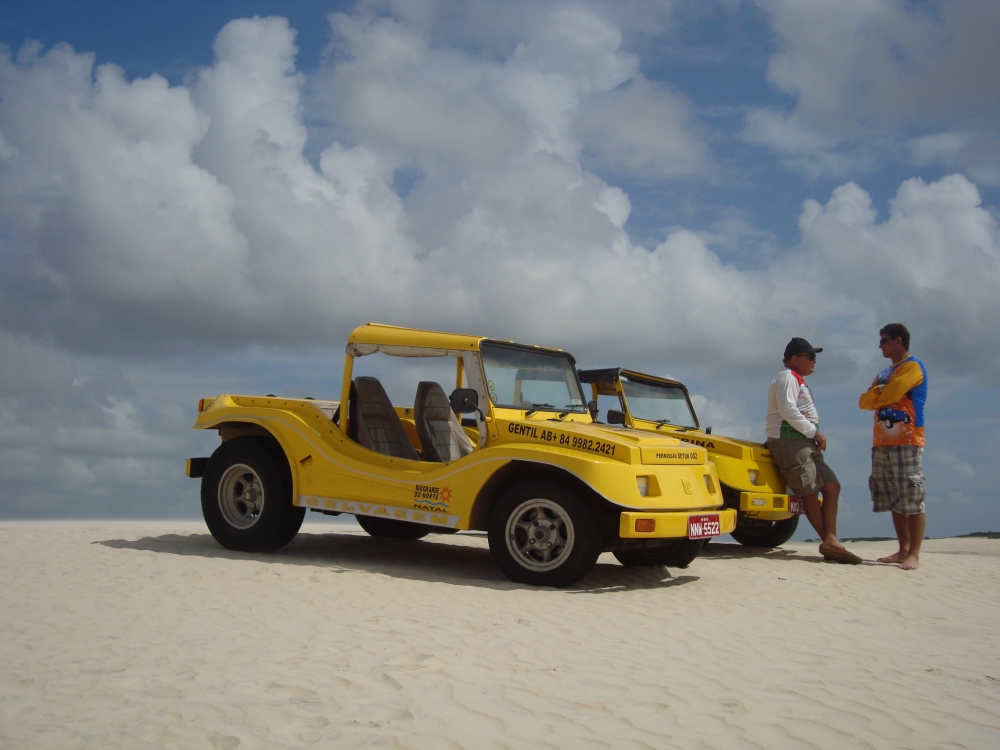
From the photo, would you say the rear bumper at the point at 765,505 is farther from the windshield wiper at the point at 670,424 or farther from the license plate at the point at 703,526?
the license plate at the point at 703,526

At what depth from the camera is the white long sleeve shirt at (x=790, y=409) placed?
966cm

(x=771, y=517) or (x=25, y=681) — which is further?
(x=771, y=517)

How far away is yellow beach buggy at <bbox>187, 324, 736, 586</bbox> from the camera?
23.9 ft

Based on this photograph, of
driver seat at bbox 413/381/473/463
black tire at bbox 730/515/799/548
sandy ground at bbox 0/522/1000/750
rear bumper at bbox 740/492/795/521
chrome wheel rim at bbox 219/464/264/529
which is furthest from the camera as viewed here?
black tire at bbox 730/515/799/548

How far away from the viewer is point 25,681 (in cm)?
464

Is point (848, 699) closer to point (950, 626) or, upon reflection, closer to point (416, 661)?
point (416, 661)

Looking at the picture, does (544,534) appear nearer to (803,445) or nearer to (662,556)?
(662,556)

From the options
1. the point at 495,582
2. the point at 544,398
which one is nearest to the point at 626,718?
the point at 495,582

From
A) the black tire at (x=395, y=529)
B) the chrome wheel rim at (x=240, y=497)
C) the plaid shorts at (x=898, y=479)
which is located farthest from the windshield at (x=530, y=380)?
the plaid shorts at (x=898, y=479)

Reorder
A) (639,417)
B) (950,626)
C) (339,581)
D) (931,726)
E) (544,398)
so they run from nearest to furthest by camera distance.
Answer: (931,726) < (950,626) < (339,581) < (544,398) < (639,417)

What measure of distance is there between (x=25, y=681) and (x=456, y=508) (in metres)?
3.71

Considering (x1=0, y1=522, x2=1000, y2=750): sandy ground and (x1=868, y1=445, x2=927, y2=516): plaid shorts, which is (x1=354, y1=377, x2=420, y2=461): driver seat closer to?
(x1=0, y1=522, x2=1000, y2=750): sandy ground

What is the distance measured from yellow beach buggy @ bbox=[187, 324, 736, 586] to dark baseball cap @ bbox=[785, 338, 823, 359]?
8.33 feet

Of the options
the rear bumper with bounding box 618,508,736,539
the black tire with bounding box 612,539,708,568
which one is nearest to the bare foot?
the black tire with bounding box 612,539,708,568
